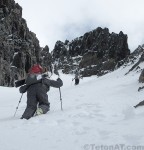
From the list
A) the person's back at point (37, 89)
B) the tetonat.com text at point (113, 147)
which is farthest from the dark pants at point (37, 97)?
the tetonat.com text at point (113, 147)

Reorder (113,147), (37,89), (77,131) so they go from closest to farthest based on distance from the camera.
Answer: (113,147) < (77,131) < (37,89)

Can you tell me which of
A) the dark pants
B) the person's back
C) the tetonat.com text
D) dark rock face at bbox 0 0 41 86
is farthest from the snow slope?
dark rock face at bbox 0 0 41 86

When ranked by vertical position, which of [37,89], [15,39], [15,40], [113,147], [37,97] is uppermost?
[15,39]

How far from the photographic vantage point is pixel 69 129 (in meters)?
7.50

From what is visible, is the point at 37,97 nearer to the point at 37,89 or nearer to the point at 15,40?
the point at 37,89

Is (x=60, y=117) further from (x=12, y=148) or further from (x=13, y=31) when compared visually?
(x=13, y=31)

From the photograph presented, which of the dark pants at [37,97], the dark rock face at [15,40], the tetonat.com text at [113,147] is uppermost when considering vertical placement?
the dark rock face at [15,40]

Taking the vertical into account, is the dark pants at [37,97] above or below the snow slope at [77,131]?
above

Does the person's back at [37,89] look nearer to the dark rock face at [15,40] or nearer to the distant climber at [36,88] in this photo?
the distant climber at [36,88]

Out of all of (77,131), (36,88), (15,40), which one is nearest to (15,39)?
(15,40)

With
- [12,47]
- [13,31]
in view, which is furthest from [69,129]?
[13,31]

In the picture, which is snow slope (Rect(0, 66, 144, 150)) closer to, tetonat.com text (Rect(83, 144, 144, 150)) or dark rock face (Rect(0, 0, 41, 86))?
tetonat.com text (Rect(83, 144, 144, 150))

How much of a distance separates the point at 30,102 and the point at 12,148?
5.01 metres

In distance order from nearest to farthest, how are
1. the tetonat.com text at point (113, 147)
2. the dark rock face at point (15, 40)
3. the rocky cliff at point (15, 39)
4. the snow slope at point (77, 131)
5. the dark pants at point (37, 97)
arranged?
the tetonat.com text at point (113, 147)
the snow slope at point (77, 131)
the dark pants at point (37, 97)
the dark rock face at point (15, 40)
the rocky cliff at point (15, 39)
